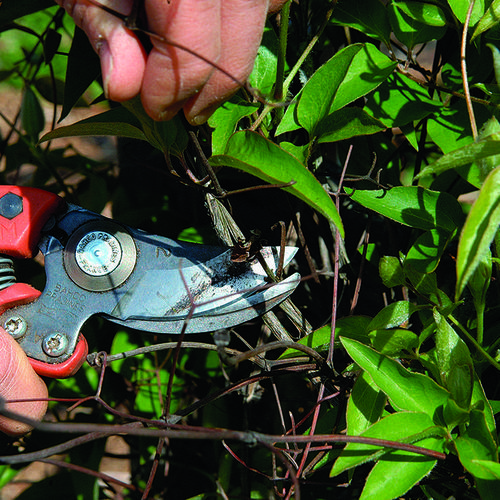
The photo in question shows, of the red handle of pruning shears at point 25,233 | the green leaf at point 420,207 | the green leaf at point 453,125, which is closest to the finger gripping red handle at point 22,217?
the red handle of pruning shears at point 25,233

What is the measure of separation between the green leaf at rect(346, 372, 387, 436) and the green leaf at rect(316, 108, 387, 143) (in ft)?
0.96

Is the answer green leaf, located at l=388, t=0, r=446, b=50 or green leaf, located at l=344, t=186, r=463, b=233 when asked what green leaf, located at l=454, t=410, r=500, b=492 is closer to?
green leaf, located at l=344, t=186, r=463, b=233

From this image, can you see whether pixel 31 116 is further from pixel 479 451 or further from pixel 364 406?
pixel 479 451

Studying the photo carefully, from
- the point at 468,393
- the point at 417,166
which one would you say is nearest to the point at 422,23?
the point at 417,166

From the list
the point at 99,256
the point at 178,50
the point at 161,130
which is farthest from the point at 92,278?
the point at 178,50

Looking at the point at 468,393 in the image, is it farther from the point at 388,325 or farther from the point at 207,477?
the point at 207,477

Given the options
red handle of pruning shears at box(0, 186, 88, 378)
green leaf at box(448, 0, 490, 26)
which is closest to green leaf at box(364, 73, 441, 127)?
green leaf at box(448, 0, 490, 26)

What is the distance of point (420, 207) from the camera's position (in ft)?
2.10

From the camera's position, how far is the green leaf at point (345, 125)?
640 millimetres

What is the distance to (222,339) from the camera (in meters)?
0.55

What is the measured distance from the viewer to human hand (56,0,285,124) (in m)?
0.51

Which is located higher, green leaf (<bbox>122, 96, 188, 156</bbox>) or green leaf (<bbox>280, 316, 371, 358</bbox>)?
green leaf (<bbox>122, 96, 188, 156</bbox>)

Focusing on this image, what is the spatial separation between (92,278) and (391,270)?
42 cm

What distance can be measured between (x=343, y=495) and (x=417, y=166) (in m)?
0.53
